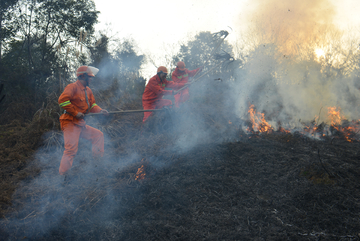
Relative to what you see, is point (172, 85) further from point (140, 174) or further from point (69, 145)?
point (69, 145)

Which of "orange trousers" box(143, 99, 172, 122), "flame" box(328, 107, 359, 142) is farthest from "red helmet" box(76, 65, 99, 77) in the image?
"flame" box(328, 107, 359, 142)

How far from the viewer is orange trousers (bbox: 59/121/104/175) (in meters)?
4.09

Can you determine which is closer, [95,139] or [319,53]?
[95,139]

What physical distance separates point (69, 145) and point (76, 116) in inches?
22.1

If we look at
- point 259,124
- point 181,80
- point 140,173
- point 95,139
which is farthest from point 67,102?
point 259,124

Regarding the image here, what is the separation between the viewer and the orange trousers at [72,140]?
4094 mm

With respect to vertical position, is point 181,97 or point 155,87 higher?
point 155,87

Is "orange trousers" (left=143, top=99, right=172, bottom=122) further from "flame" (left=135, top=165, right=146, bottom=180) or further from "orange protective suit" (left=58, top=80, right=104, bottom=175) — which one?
"flame" (left=135, top=165, right=146, bottom=180)

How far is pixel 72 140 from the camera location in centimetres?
421

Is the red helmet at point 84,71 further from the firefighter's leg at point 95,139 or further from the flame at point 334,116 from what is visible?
the flame at point 334,116

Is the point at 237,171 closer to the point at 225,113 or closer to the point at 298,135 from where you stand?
the point at 298,135

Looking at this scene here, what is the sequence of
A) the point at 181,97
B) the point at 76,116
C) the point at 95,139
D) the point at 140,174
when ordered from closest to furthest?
the point at 140,174 → the point at 76,116 → the point at 95,139 → the point at 181,97

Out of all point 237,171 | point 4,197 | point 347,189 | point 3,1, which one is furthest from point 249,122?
point 3,1

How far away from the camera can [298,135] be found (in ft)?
20.5
